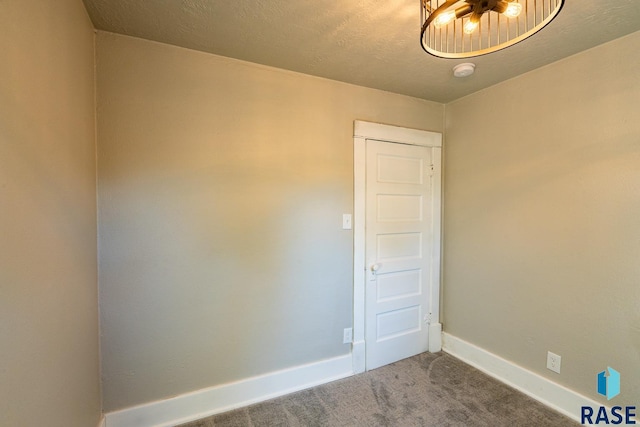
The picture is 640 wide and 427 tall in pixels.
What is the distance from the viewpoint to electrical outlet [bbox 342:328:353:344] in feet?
7.34

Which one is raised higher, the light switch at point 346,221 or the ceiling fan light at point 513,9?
the ceiling fan light at point 513,9

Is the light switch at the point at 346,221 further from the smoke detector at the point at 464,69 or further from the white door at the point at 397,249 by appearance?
the smoke detector at the point at 464,69

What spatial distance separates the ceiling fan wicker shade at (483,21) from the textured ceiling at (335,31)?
0.42 feet

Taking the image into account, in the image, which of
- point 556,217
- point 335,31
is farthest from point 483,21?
point 556,217

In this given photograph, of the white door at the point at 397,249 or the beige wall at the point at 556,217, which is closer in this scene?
the beige wall at the point at 556,217

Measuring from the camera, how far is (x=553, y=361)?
1.89m

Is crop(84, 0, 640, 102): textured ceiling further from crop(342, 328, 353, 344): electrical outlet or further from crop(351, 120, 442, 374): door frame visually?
crop(342, 328, 353, 344): electrical outlet

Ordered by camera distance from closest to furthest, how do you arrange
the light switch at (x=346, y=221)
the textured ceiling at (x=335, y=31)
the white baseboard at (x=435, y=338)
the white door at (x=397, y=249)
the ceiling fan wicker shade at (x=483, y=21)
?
the ceiling fan wicker shade at (x=483, y=21), the textured ceiling at (x=335, y=31), the light switch at (x=346, y=221), the white door at (x=397, y=249), the white baseboard at (x=435, y=338)

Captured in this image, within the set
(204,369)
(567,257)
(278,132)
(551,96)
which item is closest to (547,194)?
(567,257)

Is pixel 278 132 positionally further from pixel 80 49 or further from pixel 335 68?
pixel 80 49

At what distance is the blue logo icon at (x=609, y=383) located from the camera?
5.31 feet

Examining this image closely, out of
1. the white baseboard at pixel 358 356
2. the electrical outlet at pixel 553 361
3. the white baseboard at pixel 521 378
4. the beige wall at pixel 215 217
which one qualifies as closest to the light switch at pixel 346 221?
the beige wall at pixel 215 217

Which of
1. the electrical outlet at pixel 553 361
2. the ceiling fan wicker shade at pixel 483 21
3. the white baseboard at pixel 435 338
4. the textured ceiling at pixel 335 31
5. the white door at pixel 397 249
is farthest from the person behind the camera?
the white baseboard at pixel 435 338

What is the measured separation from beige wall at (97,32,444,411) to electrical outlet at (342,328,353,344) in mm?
55
